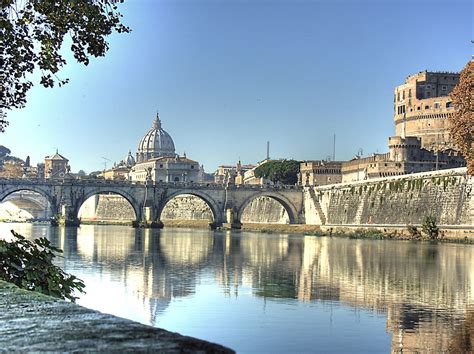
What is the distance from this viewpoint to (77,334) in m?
5.64

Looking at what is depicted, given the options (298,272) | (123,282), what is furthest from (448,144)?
(123,282)

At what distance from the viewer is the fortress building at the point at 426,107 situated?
9181cm

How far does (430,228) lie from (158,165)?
341 ft

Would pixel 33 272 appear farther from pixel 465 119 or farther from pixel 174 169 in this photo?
pixel 174 169

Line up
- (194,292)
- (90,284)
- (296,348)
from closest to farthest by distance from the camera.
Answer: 1. (296,348)
2. (194,292)
3. (90,284)

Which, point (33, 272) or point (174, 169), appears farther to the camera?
point (174, 169)

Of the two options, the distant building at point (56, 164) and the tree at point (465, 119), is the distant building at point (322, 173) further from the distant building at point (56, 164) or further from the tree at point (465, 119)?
the distant building at point (56, 164)

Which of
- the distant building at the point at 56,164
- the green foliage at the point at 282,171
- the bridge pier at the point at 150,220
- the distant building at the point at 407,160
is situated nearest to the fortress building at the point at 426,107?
the distant building at the point at 407,160

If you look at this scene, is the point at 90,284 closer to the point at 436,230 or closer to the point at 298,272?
the point at 298,272

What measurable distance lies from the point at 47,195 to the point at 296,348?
75.6m

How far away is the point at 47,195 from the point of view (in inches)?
3356

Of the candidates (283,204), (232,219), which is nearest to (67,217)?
(232,219)

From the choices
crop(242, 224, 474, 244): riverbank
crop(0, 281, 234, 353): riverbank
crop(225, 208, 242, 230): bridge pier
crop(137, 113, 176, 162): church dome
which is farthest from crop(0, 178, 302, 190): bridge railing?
crop(137, 113, 176, 162): church dome

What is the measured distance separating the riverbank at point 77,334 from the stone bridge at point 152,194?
255 feet
